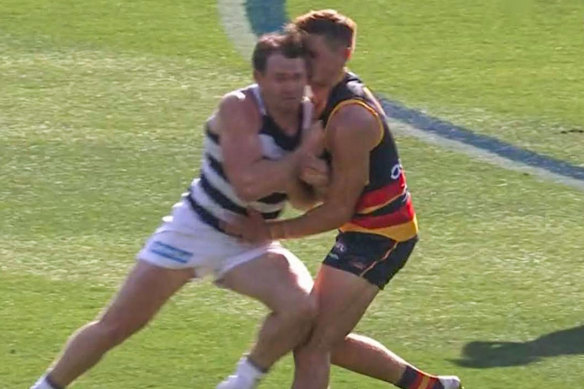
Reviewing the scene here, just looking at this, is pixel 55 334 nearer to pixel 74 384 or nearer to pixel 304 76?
pixel 74 384

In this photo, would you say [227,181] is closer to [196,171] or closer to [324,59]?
[324,59]

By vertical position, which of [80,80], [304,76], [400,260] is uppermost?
[304,76]

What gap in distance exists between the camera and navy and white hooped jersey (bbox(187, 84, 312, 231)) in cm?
614

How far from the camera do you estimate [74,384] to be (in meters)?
6.91

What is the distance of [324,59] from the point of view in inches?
239

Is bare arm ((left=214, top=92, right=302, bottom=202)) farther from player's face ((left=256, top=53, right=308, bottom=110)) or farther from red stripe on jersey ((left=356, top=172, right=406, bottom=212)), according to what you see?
red stripe on jersey ((left=356, top=172, right=406, bottom=212))

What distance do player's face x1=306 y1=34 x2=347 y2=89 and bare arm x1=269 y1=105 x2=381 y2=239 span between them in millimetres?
155

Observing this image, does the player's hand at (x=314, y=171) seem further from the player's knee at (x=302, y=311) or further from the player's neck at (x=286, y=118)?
the player's knee at (x=302, y=311)

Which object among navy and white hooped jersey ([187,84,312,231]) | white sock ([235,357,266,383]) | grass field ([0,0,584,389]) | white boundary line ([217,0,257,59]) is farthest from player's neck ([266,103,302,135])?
white boundary line ([217,0,257,59])

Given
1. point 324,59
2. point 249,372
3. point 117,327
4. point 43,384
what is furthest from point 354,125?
point 43,384

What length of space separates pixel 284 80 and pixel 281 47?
124 millimetres

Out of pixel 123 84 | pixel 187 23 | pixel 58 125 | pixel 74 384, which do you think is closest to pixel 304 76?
pixel 74 384

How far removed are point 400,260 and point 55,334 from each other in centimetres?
199

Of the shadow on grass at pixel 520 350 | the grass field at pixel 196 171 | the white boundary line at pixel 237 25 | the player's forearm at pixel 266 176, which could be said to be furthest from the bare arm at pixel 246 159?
the white boundary line at pixel 237 25
